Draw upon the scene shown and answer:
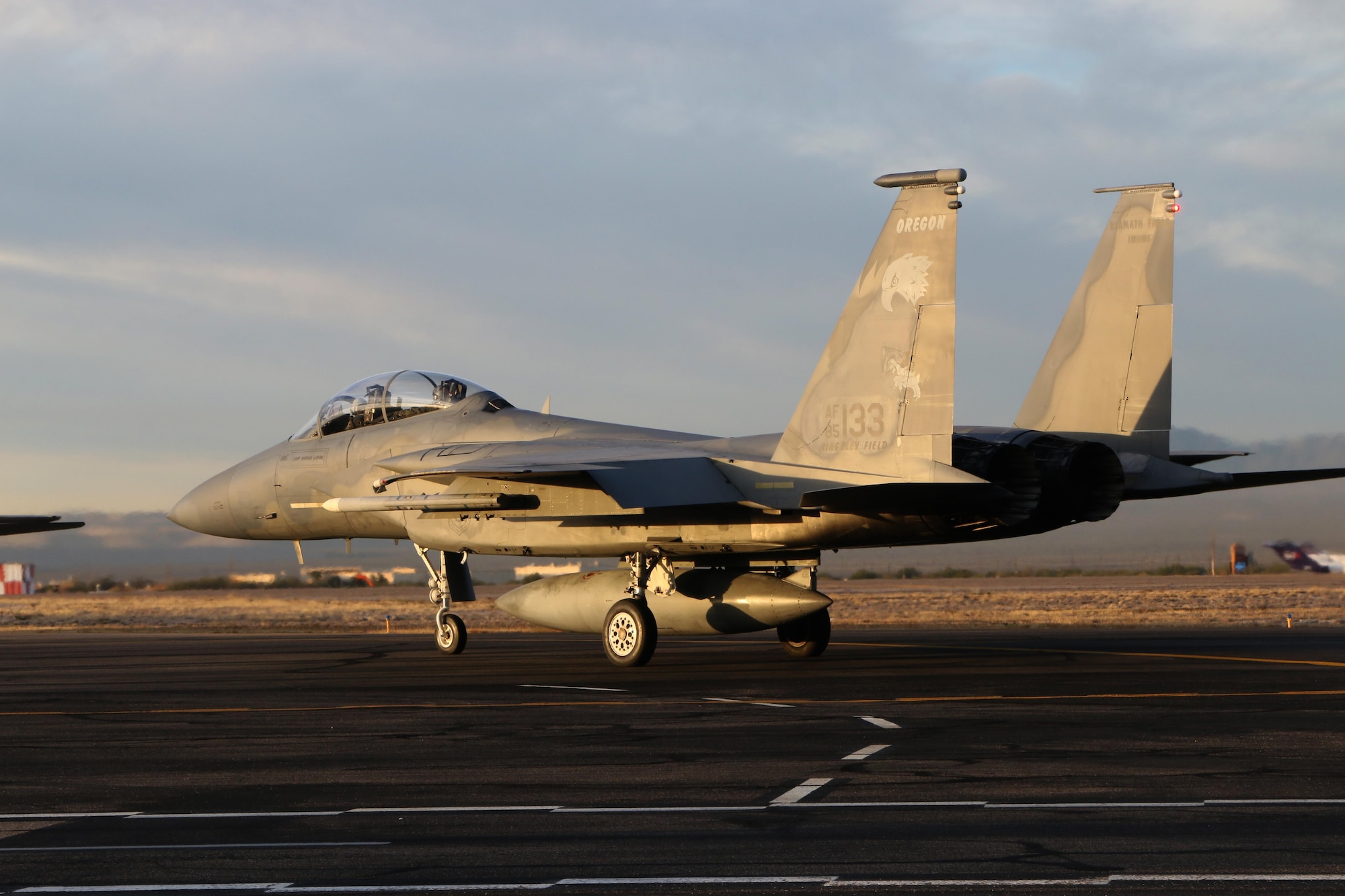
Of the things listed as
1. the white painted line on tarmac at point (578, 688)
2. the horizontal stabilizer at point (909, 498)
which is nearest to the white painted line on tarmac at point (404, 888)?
the white painted line on tarmac at point (578, 688)

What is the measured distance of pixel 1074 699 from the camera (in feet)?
40.2

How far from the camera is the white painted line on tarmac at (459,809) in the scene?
23.1 feet

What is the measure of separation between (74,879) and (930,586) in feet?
177

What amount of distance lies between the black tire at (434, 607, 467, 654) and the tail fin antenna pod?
6718 millimetres

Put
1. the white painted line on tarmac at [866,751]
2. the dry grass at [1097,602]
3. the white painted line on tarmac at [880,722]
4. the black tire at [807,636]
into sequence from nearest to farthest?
the white painted line on tarmac at [866,751] → the white painted line on tarmac at [880,722] → the black tire at [807,636] → the dry grass at [1097,602]

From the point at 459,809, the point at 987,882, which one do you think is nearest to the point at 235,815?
the point at 459,809

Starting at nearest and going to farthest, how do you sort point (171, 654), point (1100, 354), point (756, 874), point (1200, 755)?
point (756, 874) < point (1200, 755) < point (1100, 354) < point (171, 654)

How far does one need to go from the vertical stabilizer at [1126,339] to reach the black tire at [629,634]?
19.6ft

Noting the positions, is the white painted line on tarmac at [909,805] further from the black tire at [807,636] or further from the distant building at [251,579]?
the distant building at [251,579]

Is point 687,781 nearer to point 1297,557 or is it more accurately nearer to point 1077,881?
point 1077,881

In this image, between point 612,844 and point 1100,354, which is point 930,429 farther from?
point 612,844

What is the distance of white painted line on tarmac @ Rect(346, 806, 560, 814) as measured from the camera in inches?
278

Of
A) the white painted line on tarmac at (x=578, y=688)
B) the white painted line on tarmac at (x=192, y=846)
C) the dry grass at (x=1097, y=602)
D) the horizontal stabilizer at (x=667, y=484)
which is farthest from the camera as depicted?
the dry grass at (x=1097, y=602)

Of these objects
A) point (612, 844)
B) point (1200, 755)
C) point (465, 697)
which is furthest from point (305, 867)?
point (465, 697)
